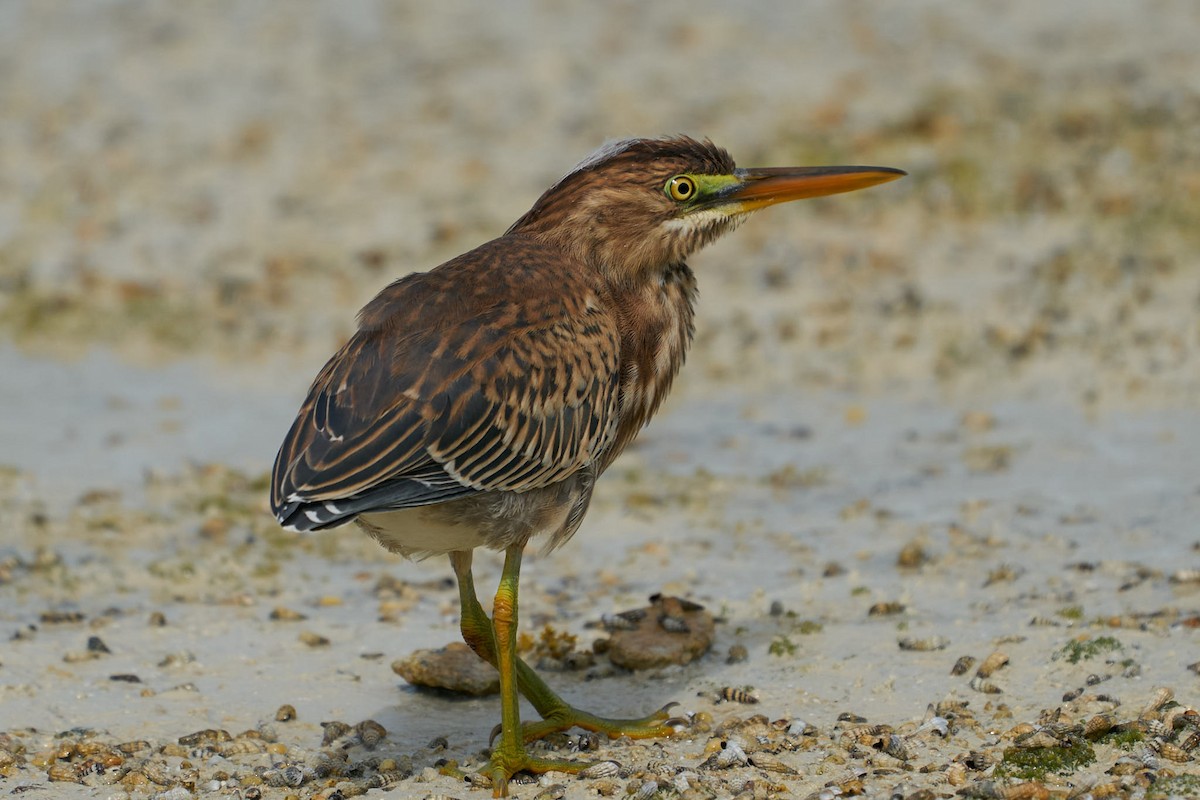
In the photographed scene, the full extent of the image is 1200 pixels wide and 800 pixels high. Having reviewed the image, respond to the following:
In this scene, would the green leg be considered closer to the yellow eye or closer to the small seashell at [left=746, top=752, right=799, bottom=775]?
the small seashell at [left=746, top=752, right=799, bottom=775]

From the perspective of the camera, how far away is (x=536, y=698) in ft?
19.5

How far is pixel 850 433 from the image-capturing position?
30.8ft

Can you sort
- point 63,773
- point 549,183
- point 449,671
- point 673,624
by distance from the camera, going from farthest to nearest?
1. point 549,183
2. point 673,624
3. point 449,671
4. point 63,773

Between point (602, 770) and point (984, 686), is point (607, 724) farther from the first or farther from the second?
point (984, 686)

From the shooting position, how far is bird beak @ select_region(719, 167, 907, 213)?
622cm

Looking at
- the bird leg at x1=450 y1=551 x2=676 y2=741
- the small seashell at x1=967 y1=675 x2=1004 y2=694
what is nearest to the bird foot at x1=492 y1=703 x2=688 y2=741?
the bird leg at x1=450 y1=551 x2=676 y2=741

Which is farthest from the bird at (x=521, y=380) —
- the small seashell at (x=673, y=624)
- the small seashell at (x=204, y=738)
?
the small seashell at (x=204, y=738)

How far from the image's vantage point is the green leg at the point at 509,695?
5.41 meters

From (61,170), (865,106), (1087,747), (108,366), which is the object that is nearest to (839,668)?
(1087,747)

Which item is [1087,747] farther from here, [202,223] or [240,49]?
[240,49]

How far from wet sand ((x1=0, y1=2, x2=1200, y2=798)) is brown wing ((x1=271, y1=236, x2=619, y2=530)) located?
105 centimetres

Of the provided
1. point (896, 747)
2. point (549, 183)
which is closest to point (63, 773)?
point (896, 747)

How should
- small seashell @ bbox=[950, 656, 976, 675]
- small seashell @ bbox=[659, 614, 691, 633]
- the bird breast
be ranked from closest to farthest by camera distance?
small seashell @ bbox=[950, 656, 976, 675] < the bird breast < small seashell @ bbox=[659, 614, 691, 633]

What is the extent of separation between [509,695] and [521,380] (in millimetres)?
1106
